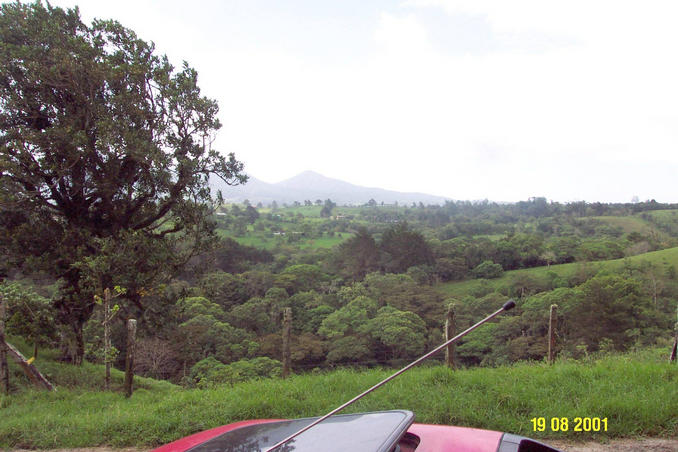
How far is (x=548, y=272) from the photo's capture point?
4506cm

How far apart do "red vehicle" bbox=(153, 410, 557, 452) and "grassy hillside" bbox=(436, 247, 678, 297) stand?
139ft

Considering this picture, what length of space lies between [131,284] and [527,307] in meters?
30.7

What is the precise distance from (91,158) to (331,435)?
883cm

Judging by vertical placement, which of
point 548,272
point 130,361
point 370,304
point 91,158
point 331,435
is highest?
point 91,158

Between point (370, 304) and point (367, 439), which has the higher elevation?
point (367, 439)

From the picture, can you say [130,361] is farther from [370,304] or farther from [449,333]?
[370,304]

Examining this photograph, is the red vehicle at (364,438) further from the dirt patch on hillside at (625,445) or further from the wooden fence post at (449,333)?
the wooden fence post at (449,333)

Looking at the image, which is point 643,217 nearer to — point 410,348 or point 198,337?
point 410,348

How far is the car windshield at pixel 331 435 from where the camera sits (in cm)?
167

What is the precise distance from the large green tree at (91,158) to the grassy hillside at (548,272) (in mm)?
37399

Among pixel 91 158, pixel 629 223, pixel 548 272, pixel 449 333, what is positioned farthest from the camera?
pixel 629 223
